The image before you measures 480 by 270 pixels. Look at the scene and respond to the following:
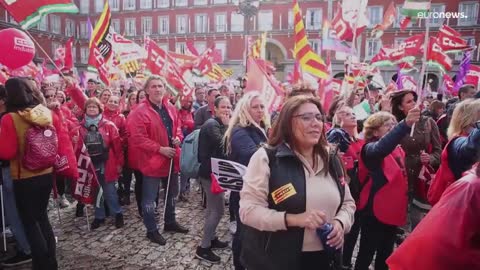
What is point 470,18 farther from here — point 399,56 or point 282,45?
point 399,56

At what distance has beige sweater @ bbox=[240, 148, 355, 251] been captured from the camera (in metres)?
1.93

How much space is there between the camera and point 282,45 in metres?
36.5

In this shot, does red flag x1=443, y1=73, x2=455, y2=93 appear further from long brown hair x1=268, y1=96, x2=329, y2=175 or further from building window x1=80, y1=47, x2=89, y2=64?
building window x1=80, y1=47, x2=89, y2=64

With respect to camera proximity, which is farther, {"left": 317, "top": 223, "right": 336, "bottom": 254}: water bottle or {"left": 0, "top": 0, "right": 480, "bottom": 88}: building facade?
{"left": 0, "top": 0, "right": 480, "bottom": 88}: building facade

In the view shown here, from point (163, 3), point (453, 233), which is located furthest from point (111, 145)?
point (163, 3)

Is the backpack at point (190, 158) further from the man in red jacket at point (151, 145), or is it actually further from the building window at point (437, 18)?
the building window at point (437, 18)

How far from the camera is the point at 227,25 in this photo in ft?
127

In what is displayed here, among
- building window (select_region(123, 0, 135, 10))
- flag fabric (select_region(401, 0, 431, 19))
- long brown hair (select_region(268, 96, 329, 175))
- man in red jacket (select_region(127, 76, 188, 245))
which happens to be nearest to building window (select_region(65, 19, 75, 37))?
building window (select_region(123, 0, 135, 10))

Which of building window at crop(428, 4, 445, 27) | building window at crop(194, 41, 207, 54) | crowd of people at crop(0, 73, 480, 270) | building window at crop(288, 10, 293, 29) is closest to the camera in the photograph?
crowd of people at crop(0, 73, 480, 270)

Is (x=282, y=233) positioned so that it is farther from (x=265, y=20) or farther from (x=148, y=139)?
(x=265, y=20)

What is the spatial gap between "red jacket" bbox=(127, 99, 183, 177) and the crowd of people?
0.04 feet

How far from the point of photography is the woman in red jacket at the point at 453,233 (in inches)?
47.4

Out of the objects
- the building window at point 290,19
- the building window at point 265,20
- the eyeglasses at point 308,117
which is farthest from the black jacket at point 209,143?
the building window at point 265,20

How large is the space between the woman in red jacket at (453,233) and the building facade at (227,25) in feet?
105
